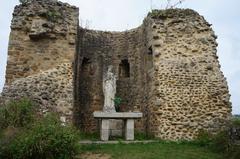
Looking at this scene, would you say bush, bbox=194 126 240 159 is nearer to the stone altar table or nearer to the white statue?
the stone altar table

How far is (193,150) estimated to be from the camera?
9438 millimetres

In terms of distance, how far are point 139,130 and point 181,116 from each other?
2.26 meters

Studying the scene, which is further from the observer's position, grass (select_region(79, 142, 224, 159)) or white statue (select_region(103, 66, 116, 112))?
white statue (select_region(103, 66, 116, 112))

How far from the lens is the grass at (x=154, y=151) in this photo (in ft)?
27.8

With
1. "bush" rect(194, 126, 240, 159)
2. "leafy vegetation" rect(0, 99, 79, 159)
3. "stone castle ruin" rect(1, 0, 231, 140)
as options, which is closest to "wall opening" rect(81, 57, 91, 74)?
"stone castle ruin" rect(1, 0, 231, 140)

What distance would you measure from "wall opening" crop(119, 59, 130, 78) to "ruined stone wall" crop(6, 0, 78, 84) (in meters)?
3.38

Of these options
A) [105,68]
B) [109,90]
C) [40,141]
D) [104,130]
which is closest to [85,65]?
[105,68]

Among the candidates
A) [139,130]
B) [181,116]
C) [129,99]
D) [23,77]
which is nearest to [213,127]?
[181,116]

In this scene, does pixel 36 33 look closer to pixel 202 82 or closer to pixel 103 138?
pixel 103 138

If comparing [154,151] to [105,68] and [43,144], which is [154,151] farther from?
[105,68]

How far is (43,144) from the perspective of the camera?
7.85m

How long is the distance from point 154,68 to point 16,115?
5.12 meters

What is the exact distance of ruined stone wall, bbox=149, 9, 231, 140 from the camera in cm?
1155

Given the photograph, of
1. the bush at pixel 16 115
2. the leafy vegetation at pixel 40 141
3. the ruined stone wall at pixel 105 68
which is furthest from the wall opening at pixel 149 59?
the leafy vegetation at pixel 40 141
